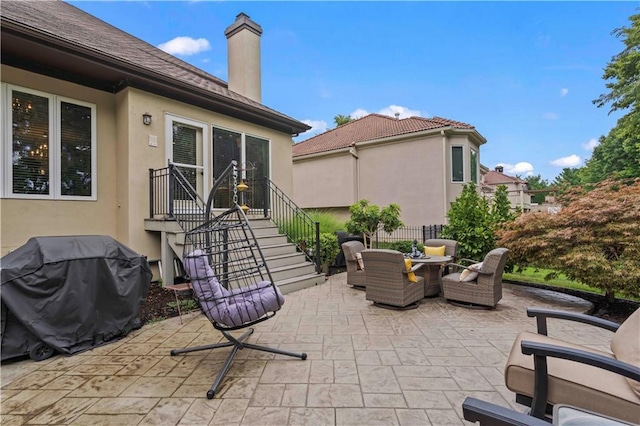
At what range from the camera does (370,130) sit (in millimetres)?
15477

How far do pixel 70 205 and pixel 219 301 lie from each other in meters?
4.49

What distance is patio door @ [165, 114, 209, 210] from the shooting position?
247 inches

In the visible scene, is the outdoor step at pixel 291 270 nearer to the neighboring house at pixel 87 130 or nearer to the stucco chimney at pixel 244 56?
the neighboring house at pixel 87 130

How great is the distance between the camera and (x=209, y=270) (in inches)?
114

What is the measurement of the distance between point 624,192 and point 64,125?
32.1 ft

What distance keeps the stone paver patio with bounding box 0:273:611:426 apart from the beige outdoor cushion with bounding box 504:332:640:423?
579 millimetres

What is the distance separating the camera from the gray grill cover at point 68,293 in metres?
2.97

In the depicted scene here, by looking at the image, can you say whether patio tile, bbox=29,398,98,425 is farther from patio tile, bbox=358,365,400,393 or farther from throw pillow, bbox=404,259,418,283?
throw pillow, bbox=404,259,418,283

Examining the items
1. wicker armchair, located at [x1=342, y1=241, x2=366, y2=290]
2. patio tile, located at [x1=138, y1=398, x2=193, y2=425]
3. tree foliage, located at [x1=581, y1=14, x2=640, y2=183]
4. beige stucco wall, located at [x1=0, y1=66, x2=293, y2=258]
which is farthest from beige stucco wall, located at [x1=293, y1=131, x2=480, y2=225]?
patio tile, located at [x1=138, y1=398, x2=193, y2=425]

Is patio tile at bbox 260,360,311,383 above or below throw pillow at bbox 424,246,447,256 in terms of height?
below

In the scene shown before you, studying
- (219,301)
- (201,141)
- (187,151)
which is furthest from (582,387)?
(201,141)

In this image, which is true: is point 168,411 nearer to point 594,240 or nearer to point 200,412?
point 200,412

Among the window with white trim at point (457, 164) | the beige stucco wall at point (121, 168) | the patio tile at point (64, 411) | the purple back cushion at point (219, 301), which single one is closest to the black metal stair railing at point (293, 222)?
the beige stucco wall at point (121, 168)

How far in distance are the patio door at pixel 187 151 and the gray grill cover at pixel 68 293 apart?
262cm
